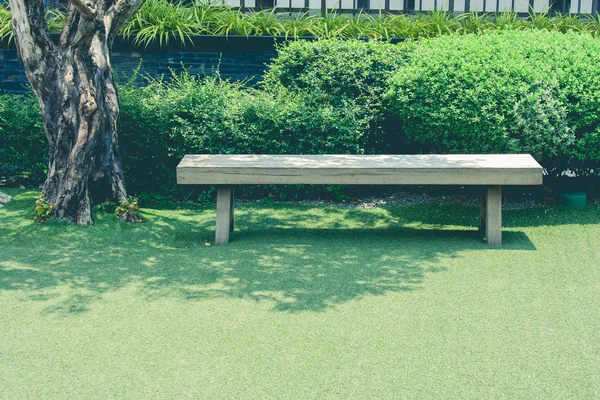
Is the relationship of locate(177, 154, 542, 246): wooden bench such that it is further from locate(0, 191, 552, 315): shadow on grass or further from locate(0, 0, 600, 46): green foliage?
locate(0, 0, 600, 46): green foliage

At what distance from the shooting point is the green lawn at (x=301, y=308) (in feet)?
13.9

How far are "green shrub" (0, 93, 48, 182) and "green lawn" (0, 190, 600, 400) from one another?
0.99 metres

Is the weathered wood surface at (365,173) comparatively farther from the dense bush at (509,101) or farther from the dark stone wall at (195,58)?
the dark stone wall at (195,58)

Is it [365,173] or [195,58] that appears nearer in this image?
[365,173]

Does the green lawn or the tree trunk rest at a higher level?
the tree trunk

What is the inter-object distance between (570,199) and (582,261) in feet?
5.99

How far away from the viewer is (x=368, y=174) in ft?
21.7

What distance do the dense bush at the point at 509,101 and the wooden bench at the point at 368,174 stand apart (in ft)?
2.24

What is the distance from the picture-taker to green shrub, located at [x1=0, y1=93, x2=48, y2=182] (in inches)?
336

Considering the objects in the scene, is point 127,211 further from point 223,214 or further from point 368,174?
point 368,174

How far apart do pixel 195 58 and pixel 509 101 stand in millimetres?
5070

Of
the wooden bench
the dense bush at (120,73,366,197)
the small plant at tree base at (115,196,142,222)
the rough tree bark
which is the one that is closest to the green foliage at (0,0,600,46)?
the dense bush at (120,73,366,197)

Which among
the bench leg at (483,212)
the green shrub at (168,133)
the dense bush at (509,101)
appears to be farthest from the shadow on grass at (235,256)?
the dense bush at (509,101)

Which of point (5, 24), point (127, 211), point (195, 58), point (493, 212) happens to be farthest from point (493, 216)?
point (5, 24)
